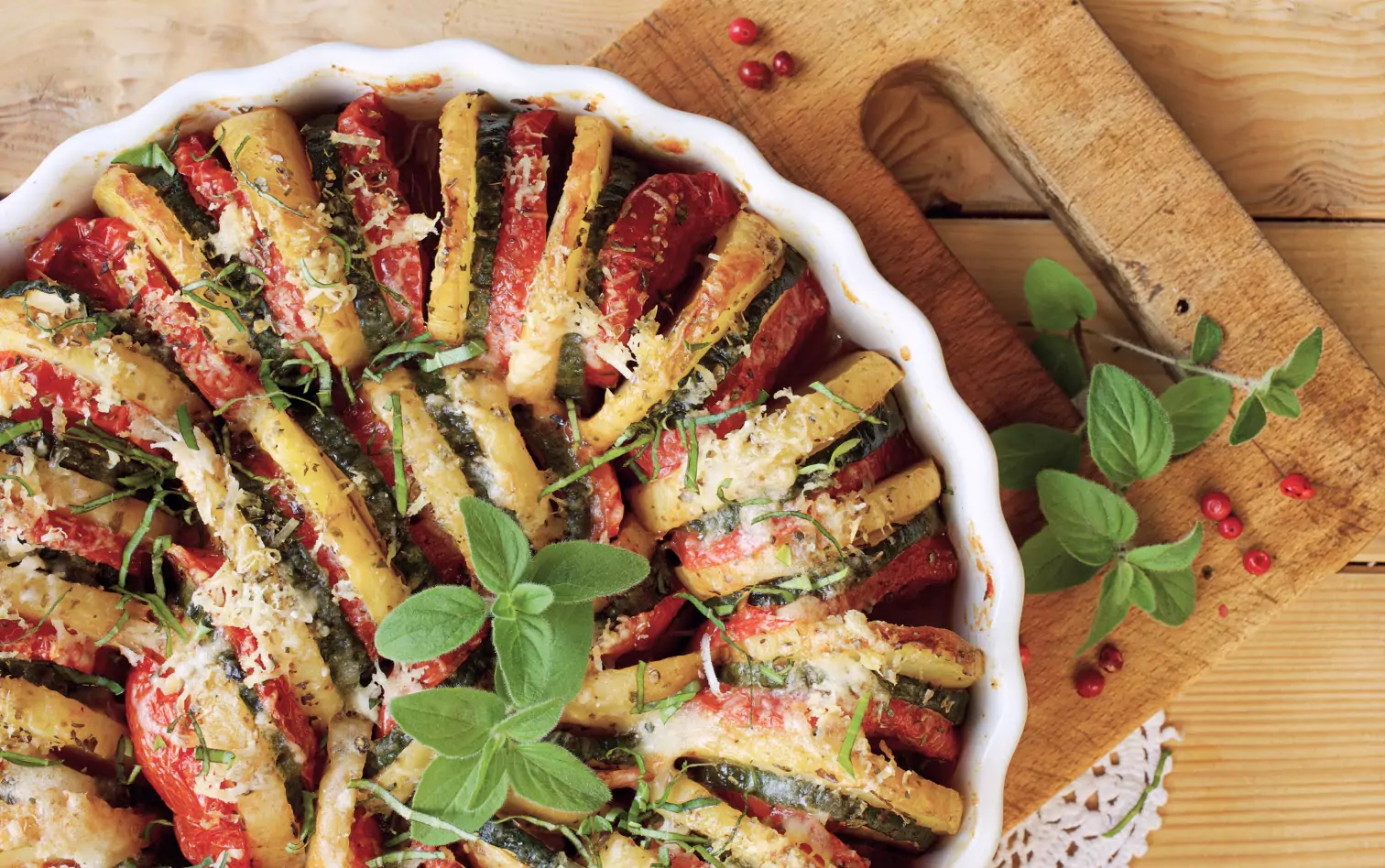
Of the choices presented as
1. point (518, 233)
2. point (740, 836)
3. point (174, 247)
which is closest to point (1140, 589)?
point (740, 836)

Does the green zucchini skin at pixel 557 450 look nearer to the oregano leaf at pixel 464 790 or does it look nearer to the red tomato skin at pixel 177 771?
the oregano leaf at pixel 464 790

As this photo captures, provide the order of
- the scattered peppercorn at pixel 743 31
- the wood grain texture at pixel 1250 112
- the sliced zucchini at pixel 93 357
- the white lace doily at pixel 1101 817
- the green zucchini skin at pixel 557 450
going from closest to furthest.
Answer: the sliced zucchini at pixel 93 357 → the green zucchini skin at pixel 557 450 → the scattered peppercorn at pixel 743 31 → the wood grain texture at pixel 1250 112 → the white lace doily at pixel 1101 817

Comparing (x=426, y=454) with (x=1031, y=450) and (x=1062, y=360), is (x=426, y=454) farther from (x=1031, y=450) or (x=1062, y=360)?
(x=1062, y=360)


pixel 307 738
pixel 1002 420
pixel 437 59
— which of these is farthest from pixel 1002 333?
pixel 307 738

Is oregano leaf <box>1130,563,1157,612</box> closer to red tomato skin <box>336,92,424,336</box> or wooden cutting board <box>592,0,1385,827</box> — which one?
wooden cutting board <box>592,0,1385,827</box>

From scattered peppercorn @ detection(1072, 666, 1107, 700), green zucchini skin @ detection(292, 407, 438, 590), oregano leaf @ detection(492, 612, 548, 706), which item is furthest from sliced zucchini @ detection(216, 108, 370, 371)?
scattered peppercorn @ detection(1072, 666, 1107, 700)

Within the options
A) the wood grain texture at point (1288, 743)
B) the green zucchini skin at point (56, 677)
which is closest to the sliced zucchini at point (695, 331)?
the green zucchini skin at point (56, 677)
